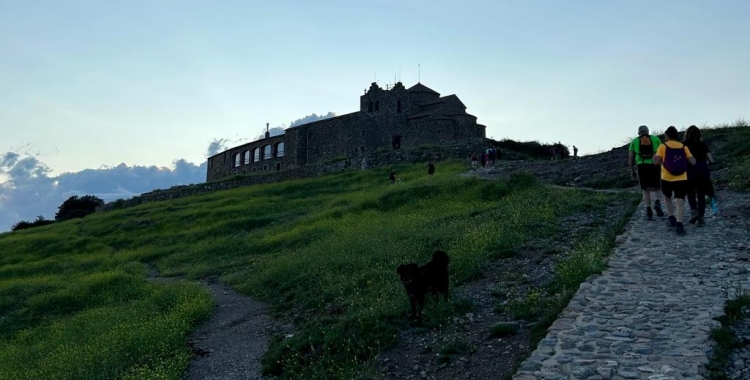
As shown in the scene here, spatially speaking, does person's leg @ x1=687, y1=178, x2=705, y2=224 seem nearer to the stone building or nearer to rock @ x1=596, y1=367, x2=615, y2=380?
rock @ x1=596, y1=367, x2=615, y2=380

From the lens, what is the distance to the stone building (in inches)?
2527

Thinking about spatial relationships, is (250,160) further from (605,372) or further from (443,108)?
(605,372)

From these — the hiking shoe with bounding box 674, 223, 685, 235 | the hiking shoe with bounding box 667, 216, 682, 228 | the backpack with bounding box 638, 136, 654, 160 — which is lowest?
the hiking shoe with bounding box 674, 223, 685, 235

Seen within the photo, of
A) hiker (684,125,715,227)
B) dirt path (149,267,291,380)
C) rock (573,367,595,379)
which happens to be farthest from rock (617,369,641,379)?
hiker (684,125,715,227)

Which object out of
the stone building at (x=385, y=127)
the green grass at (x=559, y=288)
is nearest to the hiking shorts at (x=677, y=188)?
the green grass at (x=559, y=288)

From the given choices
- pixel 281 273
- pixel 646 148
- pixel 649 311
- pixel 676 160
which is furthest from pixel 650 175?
pixel 281 273

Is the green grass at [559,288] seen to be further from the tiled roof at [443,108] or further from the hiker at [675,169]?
the tiled roof at [443,108]

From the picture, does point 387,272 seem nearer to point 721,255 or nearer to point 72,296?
point 721,255

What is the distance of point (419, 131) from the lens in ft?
216

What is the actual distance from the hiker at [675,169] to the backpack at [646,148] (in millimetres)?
1160

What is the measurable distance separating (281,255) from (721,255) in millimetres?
17149

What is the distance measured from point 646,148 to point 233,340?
1168 centimetres

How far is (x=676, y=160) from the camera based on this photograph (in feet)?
46.4

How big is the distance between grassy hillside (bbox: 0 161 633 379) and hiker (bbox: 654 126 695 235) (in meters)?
2.31
